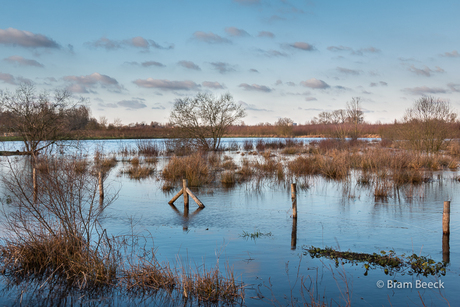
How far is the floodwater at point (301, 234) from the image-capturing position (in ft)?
19.4

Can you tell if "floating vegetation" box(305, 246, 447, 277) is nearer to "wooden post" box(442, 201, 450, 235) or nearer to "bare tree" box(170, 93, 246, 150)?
"wooden post" box(442, 201, 450, 235)

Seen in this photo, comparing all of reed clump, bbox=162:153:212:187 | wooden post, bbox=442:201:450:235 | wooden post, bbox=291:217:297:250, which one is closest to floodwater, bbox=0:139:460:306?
wooden post, bbox=291:217:297:250

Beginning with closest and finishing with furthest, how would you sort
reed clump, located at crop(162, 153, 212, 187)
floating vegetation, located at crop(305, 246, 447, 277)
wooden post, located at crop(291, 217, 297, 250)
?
floating vegetation, located at crop(305, 246, 447, 277)
wooden post, located at crop(291, 217, 297, 250)
reed clump, located at crop(162, 153, 212, 187)

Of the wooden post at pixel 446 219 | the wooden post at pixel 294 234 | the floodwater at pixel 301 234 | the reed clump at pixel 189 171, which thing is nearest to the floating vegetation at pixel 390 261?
the floodwater at pixel 301 234

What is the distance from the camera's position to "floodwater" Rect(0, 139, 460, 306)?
592 centimetres

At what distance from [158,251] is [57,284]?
88.2 inches

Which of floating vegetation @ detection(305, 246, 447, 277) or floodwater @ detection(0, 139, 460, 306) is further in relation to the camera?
floating vegetation @ detection(305, 246, 447, 277)

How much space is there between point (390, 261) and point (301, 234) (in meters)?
2.58

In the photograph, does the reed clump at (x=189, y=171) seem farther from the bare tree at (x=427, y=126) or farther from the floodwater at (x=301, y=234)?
the bare tree at (x=427, y=126)

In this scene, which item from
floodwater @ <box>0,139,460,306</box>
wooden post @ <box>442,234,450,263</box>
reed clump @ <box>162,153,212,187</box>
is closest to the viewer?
floodwater @ <box>0,139,460,306</box>

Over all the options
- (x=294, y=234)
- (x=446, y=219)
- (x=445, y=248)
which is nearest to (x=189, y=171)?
(x=294, y=234)

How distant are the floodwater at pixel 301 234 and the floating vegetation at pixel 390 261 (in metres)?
0.14

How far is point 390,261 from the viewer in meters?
6.80

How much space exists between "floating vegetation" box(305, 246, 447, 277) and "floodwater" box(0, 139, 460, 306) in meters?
0.14
